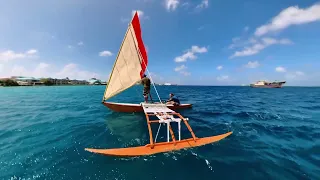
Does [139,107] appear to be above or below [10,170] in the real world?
above

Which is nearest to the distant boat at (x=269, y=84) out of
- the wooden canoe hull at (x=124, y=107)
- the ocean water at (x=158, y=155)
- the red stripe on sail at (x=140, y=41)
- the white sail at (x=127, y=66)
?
the ocean water at (x=158, y=155)

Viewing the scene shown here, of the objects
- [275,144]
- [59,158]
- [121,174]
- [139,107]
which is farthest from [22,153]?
[275,144]

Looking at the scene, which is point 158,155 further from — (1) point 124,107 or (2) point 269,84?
(2) point 269,84

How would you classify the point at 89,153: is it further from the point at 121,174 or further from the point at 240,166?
the point at 240,166

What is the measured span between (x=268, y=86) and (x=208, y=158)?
142m

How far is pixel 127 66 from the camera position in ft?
54.6

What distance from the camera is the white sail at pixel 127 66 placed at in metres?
16.0

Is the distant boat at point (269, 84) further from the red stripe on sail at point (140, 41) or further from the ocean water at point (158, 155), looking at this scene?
the red stripe on sail at point (140, 41)

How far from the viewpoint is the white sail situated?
1597 centimetres

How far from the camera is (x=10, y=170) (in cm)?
734

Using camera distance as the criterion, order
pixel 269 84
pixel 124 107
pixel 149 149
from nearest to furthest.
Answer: pixel 149 149
pixel 124 107
pixel 269 84

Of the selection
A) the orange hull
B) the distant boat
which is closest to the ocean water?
the orange hull

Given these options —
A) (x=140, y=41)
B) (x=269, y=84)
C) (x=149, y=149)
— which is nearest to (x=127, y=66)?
(x=140, y=41)

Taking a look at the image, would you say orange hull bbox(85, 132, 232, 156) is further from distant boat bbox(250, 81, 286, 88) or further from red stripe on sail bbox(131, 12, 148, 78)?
distant boat bbox(250, 81, 286, 88)
